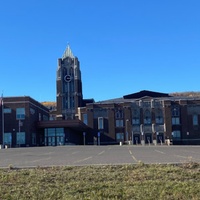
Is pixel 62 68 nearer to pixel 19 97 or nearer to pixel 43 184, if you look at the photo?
pixel 19 97

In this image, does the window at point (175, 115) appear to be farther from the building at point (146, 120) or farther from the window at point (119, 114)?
the window at point (119, 114)

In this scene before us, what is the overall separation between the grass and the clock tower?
102m

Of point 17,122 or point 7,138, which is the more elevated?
point 17,122

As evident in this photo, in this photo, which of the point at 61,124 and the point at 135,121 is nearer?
the point at 61,124

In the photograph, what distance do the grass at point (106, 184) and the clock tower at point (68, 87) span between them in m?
102

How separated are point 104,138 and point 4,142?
29.7 m

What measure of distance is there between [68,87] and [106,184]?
108 m

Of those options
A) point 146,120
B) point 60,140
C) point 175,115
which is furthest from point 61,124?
point 175,115

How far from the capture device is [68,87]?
117m

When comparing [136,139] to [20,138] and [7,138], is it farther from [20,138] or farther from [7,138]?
[7,138]

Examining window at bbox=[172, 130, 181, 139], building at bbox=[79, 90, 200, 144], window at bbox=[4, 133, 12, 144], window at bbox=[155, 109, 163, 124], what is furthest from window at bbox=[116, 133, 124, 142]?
window at bbox=[4, 133, 12, 144]

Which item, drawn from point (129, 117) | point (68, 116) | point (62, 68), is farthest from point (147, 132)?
point (62, 68)

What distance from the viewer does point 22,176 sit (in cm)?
1027

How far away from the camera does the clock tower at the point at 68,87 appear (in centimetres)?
11446
